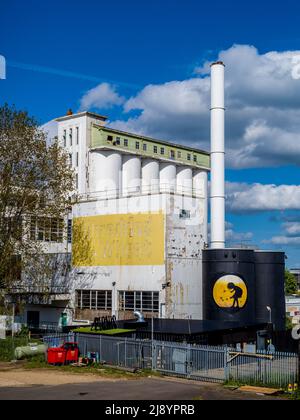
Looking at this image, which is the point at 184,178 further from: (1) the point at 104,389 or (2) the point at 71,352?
(1) the point at 104,389

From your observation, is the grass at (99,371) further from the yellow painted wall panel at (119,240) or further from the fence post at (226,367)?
the yellow painted wall panel at (119,240)

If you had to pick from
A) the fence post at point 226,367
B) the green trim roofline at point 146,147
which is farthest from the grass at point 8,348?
the green trim roofline at point 146,147

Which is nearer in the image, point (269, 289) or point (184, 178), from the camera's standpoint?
point (269, 289)

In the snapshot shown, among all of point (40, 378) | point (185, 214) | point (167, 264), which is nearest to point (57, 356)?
point (40, 378)

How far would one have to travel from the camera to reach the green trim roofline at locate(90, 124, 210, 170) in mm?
66219

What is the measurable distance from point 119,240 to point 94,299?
19.4 feet

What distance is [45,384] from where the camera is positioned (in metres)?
24.5

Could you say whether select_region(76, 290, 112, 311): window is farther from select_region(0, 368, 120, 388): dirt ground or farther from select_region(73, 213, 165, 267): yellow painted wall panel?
select_region(0, 368, 120, 388): dirt ground

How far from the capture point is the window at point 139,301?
44.2 metres

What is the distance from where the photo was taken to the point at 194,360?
27.1m

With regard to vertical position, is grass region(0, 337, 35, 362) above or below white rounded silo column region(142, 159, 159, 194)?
below

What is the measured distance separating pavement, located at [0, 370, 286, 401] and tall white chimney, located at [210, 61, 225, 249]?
84.2 ft

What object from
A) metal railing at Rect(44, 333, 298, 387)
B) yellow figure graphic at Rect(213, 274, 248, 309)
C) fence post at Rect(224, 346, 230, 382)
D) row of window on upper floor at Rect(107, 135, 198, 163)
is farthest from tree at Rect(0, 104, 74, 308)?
row of window on upper floor at Rect(107, 135, 198, 163)
